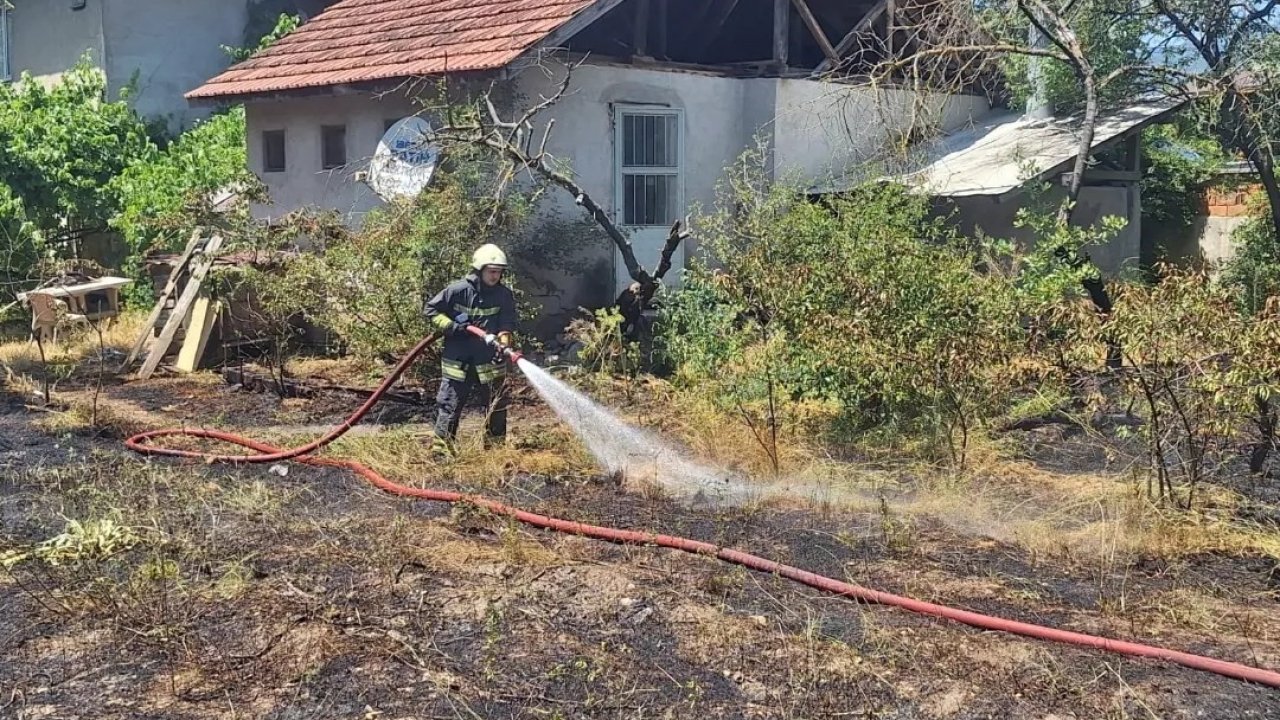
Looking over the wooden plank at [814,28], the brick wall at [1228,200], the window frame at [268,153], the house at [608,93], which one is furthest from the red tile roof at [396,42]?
the brick wall at [1228,200]

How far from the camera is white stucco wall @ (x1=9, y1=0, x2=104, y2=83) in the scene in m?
18.0

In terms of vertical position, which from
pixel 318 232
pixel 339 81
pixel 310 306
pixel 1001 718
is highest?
pixel 339 81

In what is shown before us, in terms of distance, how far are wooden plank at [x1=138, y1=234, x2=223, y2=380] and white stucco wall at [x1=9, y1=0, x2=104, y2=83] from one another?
7.81m

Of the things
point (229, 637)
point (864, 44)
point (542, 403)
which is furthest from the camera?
point (864, 44)

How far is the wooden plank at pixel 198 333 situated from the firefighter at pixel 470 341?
467 cm

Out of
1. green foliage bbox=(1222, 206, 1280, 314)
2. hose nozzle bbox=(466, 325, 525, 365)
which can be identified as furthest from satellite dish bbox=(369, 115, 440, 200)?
green foliage bbox=(1222, 206, 1280, 314)

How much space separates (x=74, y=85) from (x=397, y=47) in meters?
6.45

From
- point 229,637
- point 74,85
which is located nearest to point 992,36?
point 229,637

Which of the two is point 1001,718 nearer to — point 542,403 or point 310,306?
point 542,403

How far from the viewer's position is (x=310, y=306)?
10914 millimetres

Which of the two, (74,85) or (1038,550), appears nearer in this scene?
(1038,550)

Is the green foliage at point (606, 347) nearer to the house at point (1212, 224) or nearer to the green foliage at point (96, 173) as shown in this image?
the green foliage at point (96, 173)

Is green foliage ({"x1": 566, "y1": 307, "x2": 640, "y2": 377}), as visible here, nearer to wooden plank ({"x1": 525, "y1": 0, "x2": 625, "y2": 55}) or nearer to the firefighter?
the firefighter

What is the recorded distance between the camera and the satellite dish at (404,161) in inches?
456
